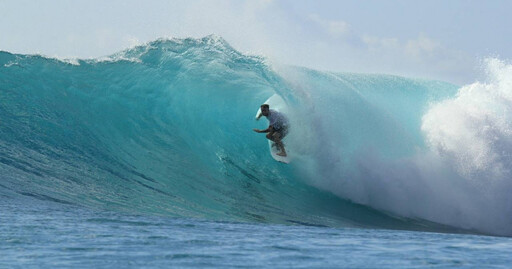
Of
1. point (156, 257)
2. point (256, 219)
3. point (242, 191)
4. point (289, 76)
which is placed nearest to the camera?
point (156, 257)

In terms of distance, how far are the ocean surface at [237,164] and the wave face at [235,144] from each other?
3 cm

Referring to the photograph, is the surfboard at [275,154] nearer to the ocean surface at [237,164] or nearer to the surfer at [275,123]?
the ocean surface at [237,164]

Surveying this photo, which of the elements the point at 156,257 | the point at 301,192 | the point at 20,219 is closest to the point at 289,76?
the point at 301,192

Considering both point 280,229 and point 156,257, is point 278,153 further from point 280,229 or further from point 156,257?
point 156,257

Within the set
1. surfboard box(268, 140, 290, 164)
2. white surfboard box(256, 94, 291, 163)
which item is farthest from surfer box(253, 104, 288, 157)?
surfboard box(268, 140, 290, 164)

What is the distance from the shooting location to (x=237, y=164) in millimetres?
11984

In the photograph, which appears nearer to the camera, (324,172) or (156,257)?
(156,257)

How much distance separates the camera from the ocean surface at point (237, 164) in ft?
21.1

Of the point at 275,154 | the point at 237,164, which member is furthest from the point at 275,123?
the point at 237,164

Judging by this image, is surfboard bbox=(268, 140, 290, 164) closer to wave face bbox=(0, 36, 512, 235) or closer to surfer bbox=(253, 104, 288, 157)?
wave face bbox=(0, 36, 512, 235)

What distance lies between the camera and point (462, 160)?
1191 centimetres

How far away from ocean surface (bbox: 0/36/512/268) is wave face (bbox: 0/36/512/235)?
0.11 ft

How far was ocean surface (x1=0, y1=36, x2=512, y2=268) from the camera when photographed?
6422 millimetres

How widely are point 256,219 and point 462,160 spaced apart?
5030mm
